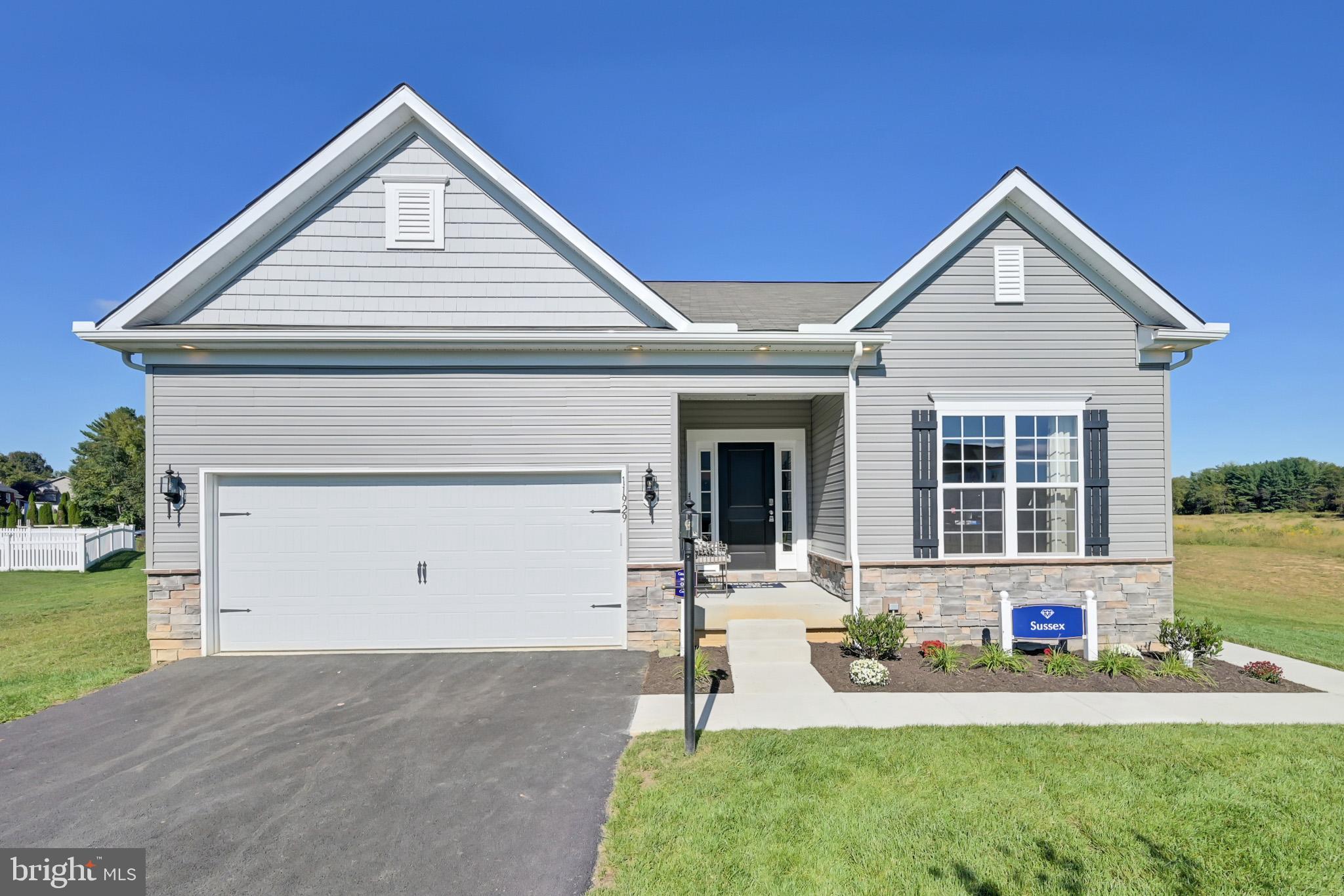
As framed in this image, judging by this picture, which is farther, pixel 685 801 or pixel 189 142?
pixel 189 142

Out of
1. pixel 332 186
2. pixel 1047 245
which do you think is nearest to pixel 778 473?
pixel 1047 245

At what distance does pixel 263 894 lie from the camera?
121 inches

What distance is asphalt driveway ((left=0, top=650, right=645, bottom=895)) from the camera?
332cm

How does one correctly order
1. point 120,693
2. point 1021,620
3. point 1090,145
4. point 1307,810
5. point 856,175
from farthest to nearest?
point 856,175 → point 1090,145 → point 1021,620 → point 120,693 → point 1307,810

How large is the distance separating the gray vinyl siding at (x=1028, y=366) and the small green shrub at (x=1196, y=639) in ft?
3.71

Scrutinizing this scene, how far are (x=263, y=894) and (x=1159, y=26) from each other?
13.9 meters

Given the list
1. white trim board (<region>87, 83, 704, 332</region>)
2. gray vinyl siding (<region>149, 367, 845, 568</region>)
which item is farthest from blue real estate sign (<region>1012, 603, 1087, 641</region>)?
white trim board (<region>87, 83, 704, 332</region>)

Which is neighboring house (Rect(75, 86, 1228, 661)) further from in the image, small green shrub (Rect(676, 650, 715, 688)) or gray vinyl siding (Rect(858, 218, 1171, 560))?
small green shrub (Rect(676, 650, 715, 688))

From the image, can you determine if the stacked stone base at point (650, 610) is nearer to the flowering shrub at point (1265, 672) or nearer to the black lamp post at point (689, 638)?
the black lamp post at point (689, 638)

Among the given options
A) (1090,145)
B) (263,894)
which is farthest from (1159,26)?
(263,894)

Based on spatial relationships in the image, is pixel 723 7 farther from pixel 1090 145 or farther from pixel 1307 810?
pixel 1307 810

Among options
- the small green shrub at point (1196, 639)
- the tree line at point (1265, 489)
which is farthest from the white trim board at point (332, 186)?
the tree line at point (1265, 489)

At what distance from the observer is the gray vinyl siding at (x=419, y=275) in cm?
756

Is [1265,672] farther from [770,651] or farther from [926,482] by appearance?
[770,651]
